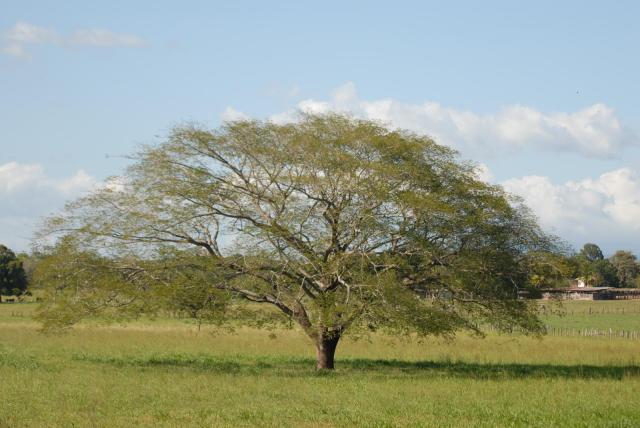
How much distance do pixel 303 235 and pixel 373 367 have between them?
7152 millimetres

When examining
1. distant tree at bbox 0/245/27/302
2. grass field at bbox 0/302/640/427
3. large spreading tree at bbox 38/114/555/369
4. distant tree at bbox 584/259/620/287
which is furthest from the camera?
distant tree at bbox 584/259/620/287

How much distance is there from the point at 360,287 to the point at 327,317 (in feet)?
4.92

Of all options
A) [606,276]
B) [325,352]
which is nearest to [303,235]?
[325,352]

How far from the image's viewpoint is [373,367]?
36.5 meters

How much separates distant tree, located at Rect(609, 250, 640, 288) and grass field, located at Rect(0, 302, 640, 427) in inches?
5724

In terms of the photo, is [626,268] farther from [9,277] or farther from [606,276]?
[9,277]

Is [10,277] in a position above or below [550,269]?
above

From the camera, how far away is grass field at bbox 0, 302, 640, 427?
21.2m

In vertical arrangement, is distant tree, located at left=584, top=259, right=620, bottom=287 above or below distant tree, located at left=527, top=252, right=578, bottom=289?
above

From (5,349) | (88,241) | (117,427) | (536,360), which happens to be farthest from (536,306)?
(5,349)

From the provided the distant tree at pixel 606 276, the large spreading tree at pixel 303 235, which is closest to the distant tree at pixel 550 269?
the large spreading tree at pixel 303 235

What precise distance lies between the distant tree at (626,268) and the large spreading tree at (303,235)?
541ft

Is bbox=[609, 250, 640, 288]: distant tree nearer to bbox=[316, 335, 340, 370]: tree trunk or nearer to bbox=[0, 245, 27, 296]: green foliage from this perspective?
bbox=[0, 245, 27, 296]: green foliage

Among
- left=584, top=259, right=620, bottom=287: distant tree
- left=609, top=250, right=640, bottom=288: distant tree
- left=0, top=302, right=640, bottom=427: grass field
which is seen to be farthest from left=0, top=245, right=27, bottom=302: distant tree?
left=609, top=250, right=640, bottom=288: distant tree
